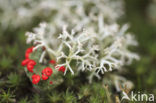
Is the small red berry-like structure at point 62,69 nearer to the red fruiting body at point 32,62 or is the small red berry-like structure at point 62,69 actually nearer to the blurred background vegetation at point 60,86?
the blurred background vegetation at point 60,86

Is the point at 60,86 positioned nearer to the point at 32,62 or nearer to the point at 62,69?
the point at 62,69

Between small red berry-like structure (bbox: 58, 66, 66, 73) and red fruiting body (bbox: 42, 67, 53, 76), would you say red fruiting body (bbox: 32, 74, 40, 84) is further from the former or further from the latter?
small red berry-like structure (bbox: 58, 66, 66, 73)

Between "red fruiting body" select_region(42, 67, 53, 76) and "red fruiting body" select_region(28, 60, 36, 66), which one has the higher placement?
"red fruiting body" select_region(28, 60, 36, 66)

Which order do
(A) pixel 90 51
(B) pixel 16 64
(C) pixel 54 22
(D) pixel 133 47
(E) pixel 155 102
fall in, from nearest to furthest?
1. (E) pixel 155 102
2. (A) pixel 90 51
3. (B) pixel 16 64
4. (C) pixel 54 22
5. (D) pixel 133 47

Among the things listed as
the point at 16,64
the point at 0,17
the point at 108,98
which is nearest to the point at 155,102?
the point at 108,98

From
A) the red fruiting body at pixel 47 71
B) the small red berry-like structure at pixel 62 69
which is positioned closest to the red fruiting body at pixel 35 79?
the red fruiting body at pixel 47 71

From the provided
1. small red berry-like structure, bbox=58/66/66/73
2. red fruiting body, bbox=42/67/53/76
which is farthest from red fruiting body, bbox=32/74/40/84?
small red berry-like structure, bbox=58/66/66/73

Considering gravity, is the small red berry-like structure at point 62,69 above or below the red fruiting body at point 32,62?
below

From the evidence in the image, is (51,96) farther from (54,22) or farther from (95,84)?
(54,22)
